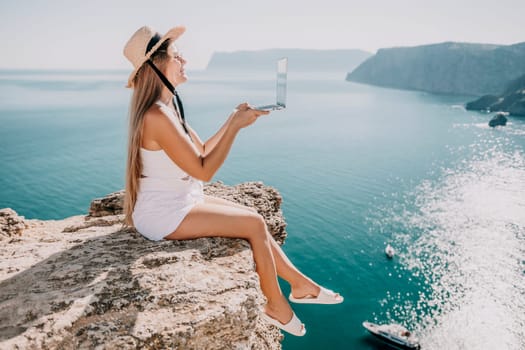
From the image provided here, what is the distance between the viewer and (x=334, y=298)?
15.5 feet

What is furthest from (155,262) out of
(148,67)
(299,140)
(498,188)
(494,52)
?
(494,52)

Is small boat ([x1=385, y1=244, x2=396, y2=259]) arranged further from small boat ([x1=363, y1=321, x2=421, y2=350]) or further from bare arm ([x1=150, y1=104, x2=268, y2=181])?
bare arm ([x1=150, y1=104, x2=268, y2=181])

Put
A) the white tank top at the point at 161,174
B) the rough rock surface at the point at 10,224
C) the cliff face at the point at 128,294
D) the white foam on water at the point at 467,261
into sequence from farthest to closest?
the white foam on water at the point at 467,261, the rough rock surface at the point at 10,224, the white tank top at the point at 161,174, the cliff face at the point at 128,294

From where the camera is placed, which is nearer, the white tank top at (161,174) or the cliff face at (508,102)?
the white tank top at (161,174)

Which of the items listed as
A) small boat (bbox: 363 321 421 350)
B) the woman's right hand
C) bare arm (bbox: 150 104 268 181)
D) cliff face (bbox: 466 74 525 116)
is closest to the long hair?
bare arm (bbox: 150 104 268 181)

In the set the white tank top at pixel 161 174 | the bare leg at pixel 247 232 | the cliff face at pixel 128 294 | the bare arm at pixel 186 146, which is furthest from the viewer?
the bare leg at pixel 247 232

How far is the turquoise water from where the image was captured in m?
27.4

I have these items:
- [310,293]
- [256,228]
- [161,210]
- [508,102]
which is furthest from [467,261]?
[508,102]

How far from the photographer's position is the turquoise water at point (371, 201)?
27391mm

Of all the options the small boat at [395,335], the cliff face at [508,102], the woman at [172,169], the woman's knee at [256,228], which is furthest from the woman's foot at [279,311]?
the cliff face at [508,102]

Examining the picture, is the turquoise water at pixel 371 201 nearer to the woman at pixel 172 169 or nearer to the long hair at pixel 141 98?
the woman at pixel 172 169

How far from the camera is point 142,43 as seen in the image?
12.7 feet

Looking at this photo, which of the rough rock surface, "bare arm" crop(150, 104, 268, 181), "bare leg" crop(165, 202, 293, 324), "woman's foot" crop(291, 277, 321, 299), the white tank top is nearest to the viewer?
"bare arm" crop(150, 104, 268, 181)

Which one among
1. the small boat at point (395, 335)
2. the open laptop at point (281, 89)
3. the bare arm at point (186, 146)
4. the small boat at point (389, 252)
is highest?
the open laptop at point (281, 89)
